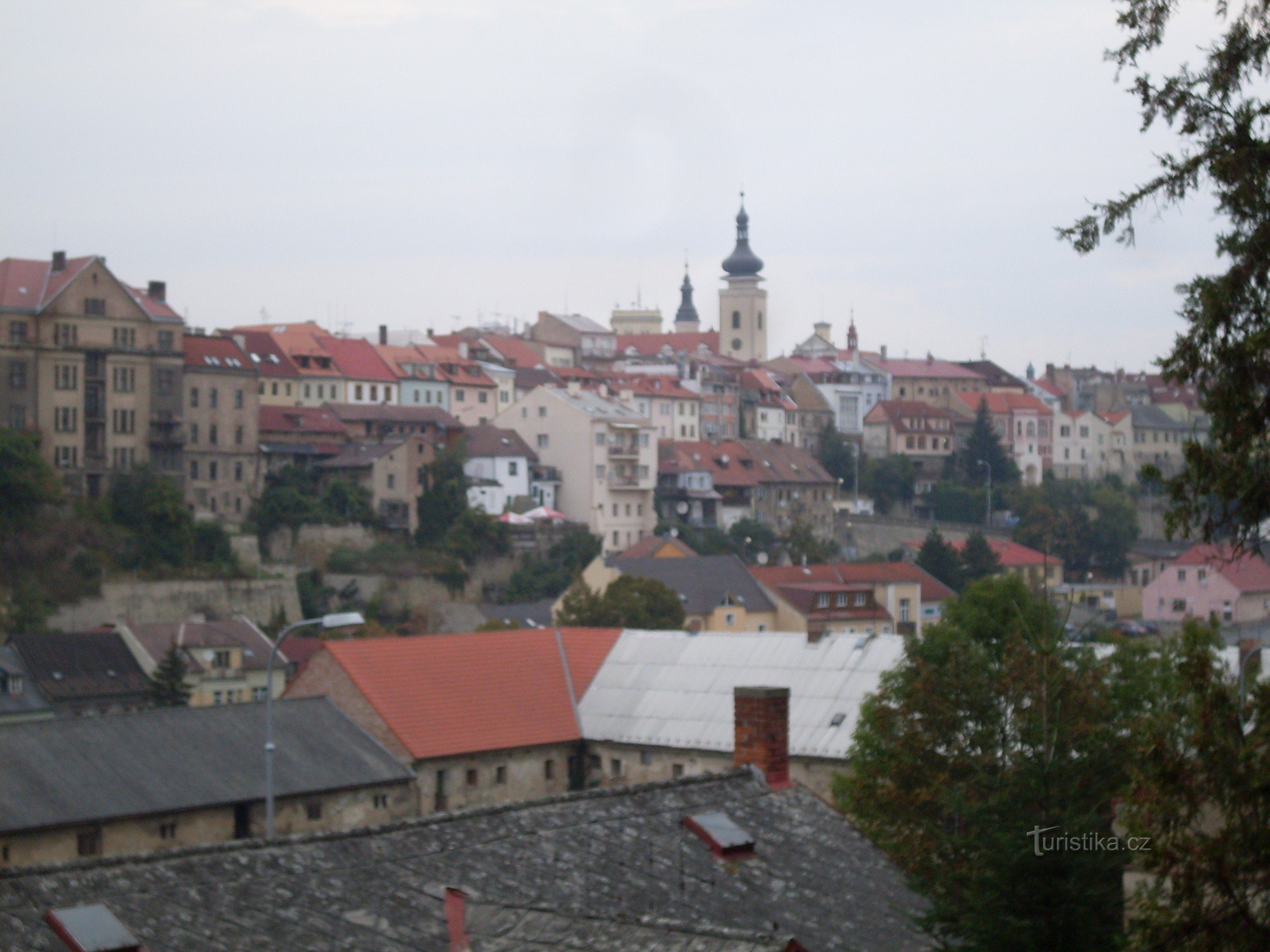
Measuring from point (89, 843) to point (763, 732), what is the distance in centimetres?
1512

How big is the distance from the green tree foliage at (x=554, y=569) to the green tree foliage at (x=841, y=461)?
39.8m

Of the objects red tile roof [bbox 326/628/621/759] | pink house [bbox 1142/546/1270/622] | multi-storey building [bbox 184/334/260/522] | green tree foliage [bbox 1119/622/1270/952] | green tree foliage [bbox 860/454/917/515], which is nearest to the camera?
green tree foliage [bbox 1119/622/1270/952]

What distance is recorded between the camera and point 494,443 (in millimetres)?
102750

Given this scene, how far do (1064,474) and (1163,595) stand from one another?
50.4 metres

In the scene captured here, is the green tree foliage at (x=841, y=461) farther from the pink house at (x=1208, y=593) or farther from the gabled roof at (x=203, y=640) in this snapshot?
the gabled roof at (x=203, y=640)

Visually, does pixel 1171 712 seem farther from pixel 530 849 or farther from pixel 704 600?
pixel 704 600

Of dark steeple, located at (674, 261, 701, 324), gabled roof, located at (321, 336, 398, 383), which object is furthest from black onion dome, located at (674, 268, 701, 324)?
gabled roof, located at (321, 336, 398, 383)

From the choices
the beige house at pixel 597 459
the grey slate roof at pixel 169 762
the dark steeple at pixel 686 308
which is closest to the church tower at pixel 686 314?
the dark steeple at pixel 686 308

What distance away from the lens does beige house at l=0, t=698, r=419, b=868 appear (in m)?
31.4

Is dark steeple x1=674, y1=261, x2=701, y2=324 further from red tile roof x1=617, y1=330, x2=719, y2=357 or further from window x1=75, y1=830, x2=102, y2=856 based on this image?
window x1=75, y1=830, x2=102, y2=856

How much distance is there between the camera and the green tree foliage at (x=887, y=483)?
134 meters

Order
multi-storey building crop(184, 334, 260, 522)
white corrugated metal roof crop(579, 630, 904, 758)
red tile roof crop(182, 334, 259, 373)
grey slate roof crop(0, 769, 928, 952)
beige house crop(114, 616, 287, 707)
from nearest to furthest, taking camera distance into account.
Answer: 1. grey slate roof crop(0, 769, 928, 952)
2. white corrugated metal roof crop(579, 630, 904, 758)
3. beige house crop(114, 616, 287, 707)
4. multi-storey building crop(184, 334, 260, 522)
5. red tile roof crop(182, 334, 259, 373)

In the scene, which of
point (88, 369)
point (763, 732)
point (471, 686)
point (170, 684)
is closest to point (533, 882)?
point (763, 732)

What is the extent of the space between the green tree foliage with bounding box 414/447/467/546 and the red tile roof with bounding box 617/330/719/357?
216 feet
